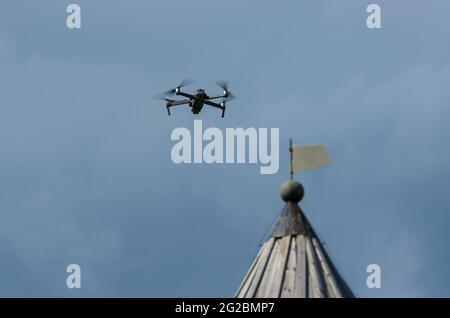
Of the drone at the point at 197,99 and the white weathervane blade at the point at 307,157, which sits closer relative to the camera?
the white weathervane blade at the point at 307,157

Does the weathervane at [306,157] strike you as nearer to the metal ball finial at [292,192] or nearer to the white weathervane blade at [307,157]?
the white weathervane blade at [307,157]

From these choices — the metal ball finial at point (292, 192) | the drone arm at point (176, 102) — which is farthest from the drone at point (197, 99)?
the metal ball finial at point (292, 192)

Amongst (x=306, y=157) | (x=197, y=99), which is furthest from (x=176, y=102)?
(x=306, y=157)

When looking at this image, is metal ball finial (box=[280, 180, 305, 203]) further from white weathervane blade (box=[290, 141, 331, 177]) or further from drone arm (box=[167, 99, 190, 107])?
drone arm (box=[167, 99, 190, 107])

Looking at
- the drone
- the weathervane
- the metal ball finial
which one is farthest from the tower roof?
the drone

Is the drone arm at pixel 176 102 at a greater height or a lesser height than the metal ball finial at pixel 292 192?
greater

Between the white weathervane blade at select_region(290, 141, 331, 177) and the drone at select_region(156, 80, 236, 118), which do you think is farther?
the drone at select_region(156, 80, 236, 118)

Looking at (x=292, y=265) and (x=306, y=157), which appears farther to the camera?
(x=306, y=157)

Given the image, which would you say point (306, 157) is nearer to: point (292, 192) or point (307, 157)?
point (307, 157)
